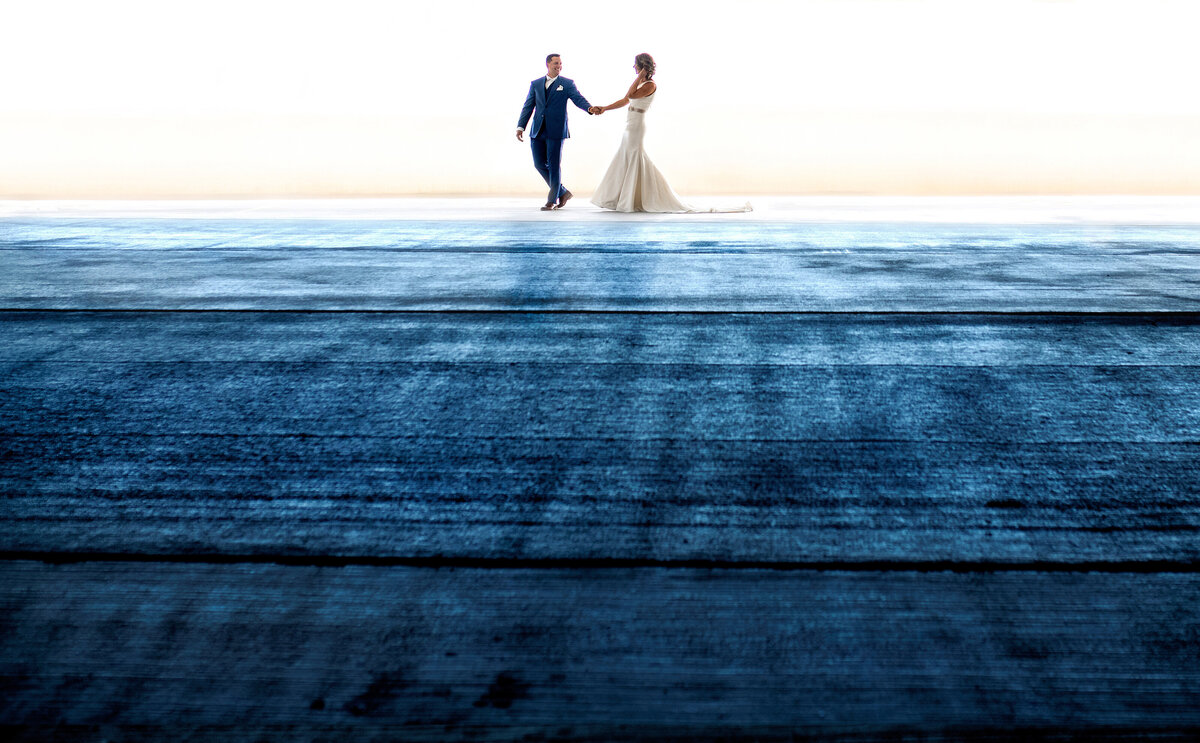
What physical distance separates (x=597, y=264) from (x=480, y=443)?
210cm

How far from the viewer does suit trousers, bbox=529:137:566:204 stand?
295 inches

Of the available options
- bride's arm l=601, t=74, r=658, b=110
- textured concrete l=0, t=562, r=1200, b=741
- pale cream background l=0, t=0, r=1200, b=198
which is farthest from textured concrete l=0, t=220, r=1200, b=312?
pale cream background l=0, t=0, r=1200, b=198

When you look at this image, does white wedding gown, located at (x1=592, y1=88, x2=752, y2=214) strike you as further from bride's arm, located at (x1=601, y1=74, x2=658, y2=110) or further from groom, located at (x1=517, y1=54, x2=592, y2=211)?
groom, located at (x1=517, y1=54, x2=592, y2=211)

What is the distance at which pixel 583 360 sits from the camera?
1889mm

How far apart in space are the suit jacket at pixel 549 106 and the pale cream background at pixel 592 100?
4.44 meters

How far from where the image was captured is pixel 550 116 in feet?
24.0

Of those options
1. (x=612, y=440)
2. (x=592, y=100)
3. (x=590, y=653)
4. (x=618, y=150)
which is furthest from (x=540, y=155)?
(x=590, y=653)

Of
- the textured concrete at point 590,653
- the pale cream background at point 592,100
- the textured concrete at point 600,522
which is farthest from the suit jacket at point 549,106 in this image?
the textured concrete at point 590,653

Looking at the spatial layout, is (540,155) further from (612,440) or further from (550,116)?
(612,440)

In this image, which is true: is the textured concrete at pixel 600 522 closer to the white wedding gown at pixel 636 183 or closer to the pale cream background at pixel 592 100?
the white wedding gown at pixel 636 183

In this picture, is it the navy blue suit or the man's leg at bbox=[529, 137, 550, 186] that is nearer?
the navy blue suit

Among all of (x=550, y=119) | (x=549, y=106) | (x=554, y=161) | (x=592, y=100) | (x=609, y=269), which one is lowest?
(x=609, y=269)

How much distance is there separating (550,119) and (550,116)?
3cm

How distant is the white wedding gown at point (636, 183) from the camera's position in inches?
281
